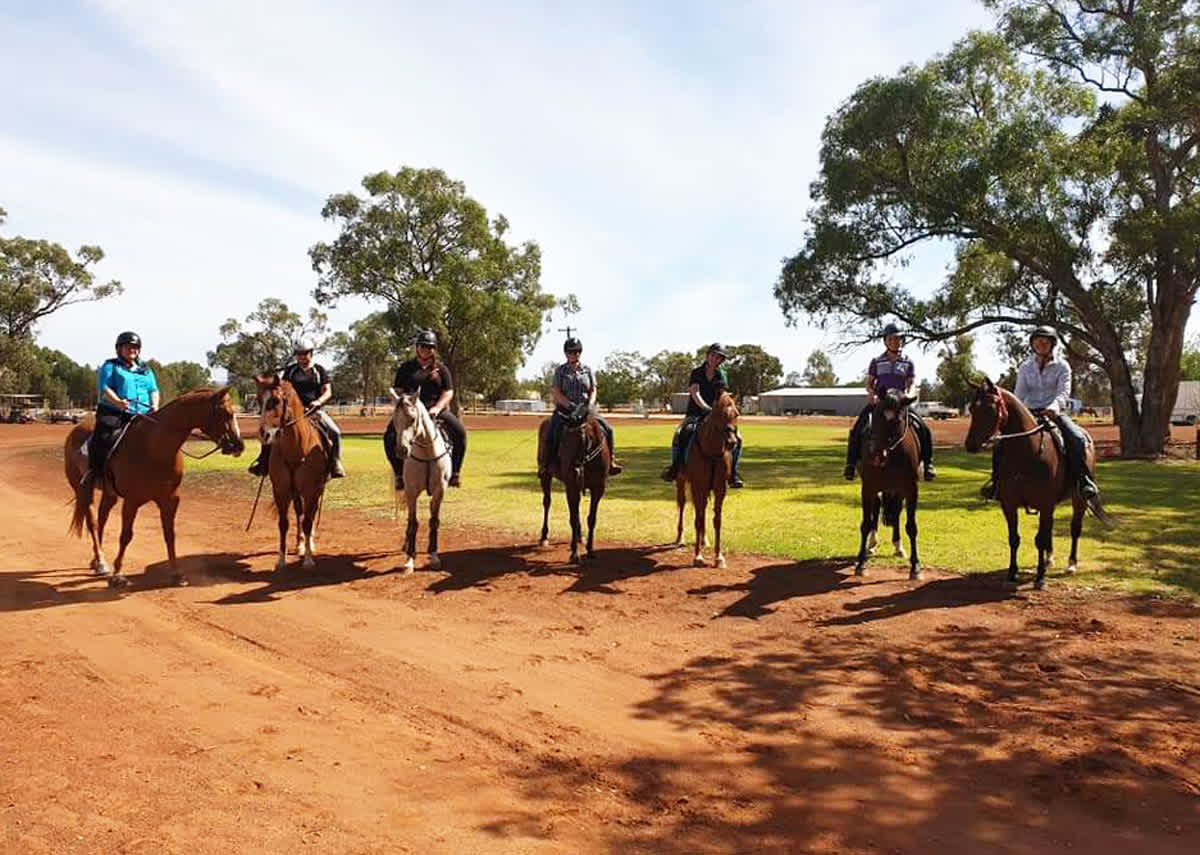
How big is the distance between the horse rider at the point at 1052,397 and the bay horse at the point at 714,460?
3284 millimetres

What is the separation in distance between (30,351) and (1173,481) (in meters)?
74.2

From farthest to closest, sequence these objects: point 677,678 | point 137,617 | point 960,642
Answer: point 137,617, point 960,642, point 677,678

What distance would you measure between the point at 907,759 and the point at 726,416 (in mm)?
5842

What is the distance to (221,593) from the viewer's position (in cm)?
856

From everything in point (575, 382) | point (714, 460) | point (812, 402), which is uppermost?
point (812, 402)

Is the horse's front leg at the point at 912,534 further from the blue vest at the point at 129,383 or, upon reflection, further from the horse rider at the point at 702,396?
the blue vest at the point at 129,383

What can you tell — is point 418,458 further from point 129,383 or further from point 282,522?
point 129,383

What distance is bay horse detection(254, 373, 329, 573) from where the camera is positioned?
908 cm

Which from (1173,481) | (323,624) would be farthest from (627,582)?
(1173,481)

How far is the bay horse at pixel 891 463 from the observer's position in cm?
928

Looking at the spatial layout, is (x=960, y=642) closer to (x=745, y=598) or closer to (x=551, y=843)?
(x=745, y=598)

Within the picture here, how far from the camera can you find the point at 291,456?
31.4ft

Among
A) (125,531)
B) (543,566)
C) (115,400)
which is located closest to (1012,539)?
(543,566)

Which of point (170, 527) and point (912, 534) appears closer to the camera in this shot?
point (170, 527)
